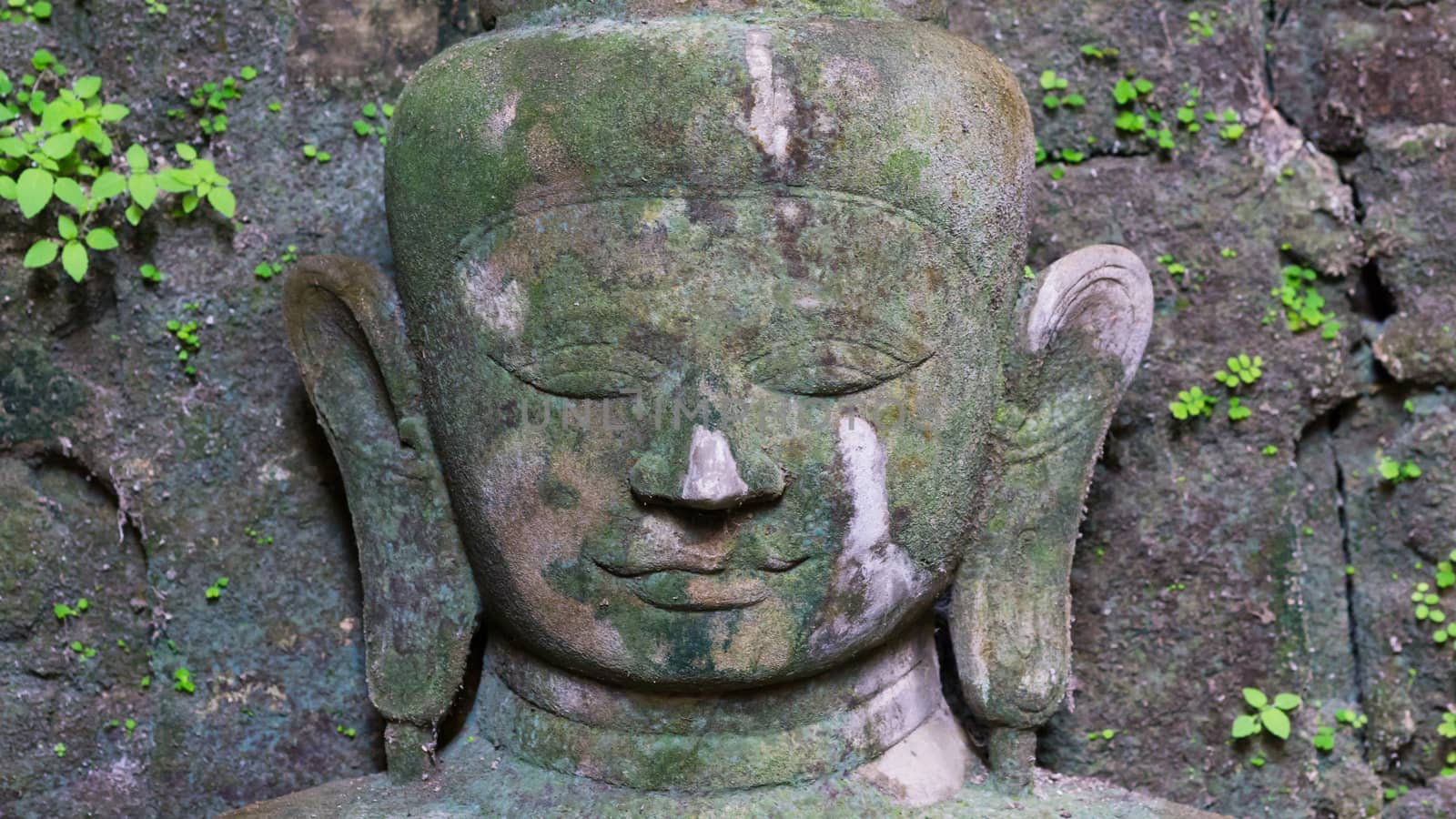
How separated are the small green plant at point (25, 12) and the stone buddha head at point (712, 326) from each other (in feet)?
2.60

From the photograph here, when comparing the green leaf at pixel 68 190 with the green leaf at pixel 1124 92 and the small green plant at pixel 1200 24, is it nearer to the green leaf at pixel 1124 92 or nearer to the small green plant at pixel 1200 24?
the green leaf at pixel 1124 92

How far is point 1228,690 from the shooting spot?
2678 millimetres

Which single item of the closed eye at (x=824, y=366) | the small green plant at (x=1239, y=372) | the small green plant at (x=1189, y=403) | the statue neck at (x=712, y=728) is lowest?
the statue neck at (x=712, y=728)

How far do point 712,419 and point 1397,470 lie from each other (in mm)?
1441

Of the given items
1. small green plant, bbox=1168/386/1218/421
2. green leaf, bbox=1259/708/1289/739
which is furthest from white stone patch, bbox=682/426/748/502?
green leaf, bbox=1259/708/1289/739

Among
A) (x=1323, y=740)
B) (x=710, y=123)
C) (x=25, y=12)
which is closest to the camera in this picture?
(x=710, y=123)

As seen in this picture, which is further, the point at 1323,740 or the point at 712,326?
the point at 1323,740

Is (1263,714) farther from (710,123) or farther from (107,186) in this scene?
(107,186)

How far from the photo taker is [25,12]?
2.58 metres

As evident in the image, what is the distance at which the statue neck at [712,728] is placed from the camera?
2.17m

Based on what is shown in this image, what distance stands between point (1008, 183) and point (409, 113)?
0.85 m

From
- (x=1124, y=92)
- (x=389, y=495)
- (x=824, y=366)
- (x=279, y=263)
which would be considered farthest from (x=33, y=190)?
(x=1124, y=92)

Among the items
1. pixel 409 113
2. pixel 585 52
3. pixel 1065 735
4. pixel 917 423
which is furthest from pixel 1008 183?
pixel 1065 735

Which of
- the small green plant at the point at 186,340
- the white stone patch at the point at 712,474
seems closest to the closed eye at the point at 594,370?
the white stone patch at the point at 712,474
